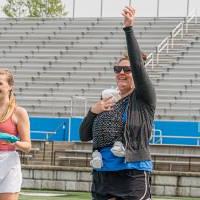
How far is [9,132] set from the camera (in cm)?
792

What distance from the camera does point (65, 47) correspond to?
37.9 metres

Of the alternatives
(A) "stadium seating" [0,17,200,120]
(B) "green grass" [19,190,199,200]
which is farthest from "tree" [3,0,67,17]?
(B) "green grass" [19,190,199,200]

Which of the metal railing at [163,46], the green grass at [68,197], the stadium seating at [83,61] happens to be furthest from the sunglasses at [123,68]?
the metal railing at [163,46]

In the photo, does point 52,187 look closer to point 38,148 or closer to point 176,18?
point 38,148

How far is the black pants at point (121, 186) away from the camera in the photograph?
669 centimetres

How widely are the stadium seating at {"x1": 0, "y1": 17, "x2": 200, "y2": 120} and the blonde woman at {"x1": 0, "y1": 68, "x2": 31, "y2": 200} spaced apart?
70.1 ft

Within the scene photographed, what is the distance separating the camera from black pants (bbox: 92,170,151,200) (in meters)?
6.69

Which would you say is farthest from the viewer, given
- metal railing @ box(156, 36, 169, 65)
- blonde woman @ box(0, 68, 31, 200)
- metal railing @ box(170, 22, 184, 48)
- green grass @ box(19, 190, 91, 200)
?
metal railing @ box(170, 22, 184, 48)

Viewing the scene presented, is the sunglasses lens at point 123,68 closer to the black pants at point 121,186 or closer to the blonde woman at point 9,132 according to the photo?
the black pants at point 121,186

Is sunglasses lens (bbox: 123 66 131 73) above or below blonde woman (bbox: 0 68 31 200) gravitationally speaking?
above

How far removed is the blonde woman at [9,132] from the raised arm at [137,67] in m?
1.50

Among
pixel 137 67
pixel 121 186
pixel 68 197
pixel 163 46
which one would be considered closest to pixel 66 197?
pixel 68 197

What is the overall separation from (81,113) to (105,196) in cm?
2273

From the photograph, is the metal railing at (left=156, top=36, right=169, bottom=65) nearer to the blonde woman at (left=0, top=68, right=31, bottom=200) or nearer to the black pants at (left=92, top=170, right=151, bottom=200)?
the blonde woman at (left=0, top=68, right=31, bottom=200)
